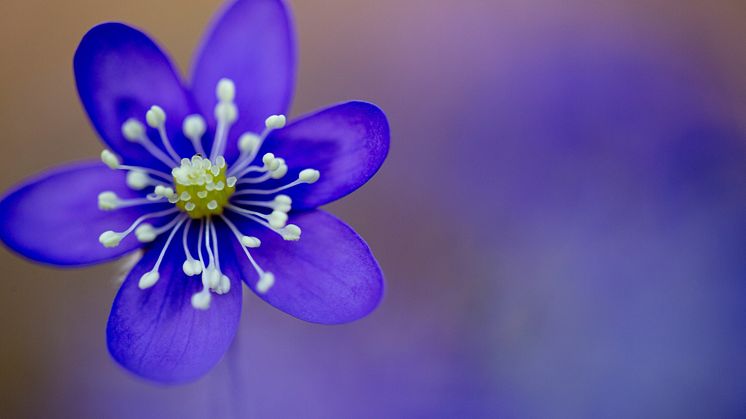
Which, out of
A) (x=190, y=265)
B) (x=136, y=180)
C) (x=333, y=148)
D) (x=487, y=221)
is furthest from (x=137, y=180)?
(x=487, y=221)

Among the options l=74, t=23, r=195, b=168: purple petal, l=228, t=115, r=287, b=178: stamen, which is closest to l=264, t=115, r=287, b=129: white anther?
l=228, t=115, r=287, b=178: stamen

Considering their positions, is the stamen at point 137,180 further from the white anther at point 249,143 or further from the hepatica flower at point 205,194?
the white anther at point 249,143

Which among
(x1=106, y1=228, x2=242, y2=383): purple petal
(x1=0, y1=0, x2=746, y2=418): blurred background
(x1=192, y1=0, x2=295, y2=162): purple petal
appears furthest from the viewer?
(x1=0, y1=0, x2=746, y2=418): blurred background

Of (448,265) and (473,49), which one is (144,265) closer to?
(448,265)

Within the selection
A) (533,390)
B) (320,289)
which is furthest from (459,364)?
(320,289)

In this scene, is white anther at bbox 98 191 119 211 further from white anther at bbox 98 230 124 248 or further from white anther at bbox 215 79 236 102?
white anther at bbox 215 79 236 102

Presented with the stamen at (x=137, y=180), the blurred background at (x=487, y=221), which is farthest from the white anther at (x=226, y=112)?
the blurred background at (x=487, y=221)

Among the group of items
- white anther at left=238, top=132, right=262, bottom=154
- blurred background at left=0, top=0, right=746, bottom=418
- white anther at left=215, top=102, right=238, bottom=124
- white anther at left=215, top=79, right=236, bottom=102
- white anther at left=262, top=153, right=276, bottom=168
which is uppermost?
white anther at left=215, top=79, right=236, bottom=102

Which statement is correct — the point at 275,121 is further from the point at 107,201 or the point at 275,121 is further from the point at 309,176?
the point at 107,201
